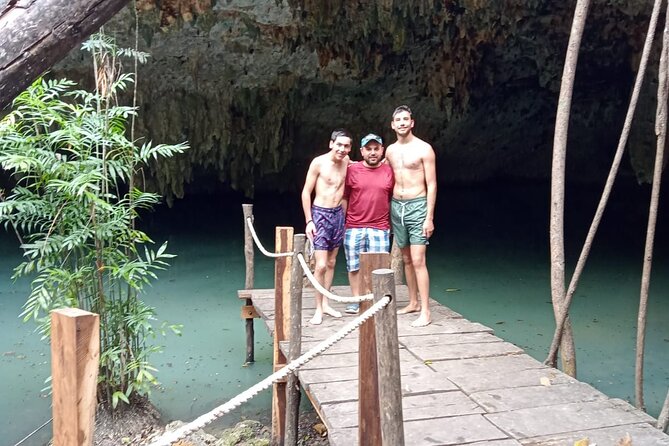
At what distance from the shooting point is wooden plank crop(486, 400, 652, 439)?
2.63 meters

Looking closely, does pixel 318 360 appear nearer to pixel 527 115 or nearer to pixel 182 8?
pixel 182 8

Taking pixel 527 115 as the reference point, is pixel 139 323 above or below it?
below

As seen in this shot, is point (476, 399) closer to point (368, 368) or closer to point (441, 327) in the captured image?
point (368, 368)

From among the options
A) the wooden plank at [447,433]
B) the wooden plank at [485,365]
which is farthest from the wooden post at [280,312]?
the wooden plank at [447,433]

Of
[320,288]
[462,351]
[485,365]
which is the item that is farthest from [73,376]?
[462,351]

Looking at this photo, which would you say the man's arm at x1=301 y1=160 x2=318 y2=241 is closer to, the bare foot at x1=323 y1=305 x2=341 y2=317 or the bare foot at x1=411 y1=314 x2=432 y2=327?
the bare foot at x1=323 y1=305 x2=341 y2=317

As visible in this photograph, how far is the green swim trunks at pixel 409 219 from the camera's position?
4.17 metres

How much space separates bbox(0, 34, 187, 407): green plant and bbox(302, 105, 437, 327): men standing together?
3.43 ft

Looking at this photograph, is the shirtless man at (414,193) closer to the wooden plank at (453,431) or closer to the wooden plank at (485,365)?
the wooden plank at (485,365)

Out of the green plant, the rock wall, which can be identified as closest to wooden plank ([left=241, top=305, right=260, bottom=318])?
the green plant

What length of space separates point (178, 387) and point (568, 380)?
3041 mm

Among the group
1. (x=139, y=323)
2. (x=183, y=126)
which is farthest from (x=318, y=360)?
(x=183, y=126)

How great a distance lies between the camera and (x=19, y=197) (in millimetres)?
3719

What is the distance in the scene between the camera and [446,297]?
6.92 m
